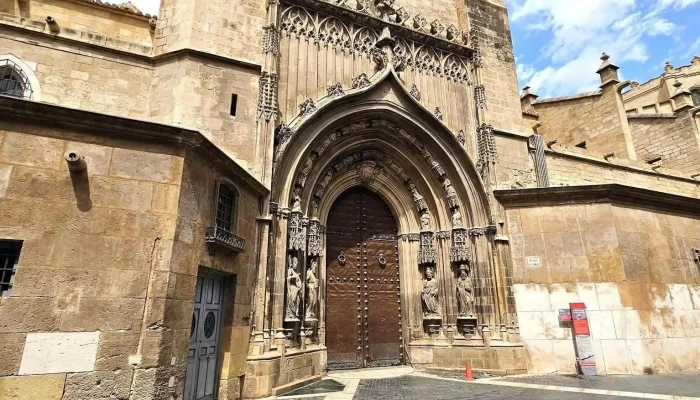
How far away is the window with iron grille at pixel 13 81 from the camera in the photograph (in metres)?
7.87

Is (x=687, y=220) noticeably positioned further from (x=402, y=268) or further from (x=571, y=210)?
(x=402, y=268)

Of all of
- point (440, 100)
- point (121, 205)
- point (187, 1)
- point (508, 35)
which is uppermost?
point (508, 35)

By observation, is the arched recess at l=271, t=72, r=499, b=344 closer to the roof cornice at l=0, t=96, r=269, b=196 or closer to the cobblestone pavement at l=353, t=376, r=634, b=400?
the cobblestone pavement at l=353, t=376, r=634, b=400

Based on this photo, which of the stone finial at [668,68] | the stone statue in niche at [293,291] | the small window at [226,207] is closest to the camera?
the small window at [226,207]

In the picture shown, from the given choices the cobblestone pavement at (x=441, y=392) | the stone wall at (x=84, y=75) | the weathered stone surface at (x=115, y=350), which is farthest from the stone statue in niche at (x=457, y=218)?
the weathered stone surface at (x=115, y=350)

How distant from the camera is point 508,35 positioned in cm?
1345

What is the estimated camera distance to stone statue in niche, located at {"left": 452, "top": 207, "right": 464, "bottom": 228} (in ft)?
35.9

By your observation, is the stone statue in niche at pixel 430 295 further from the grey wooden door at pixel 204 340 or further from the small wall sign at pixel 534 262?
the grey wooden door at pixel 204 340

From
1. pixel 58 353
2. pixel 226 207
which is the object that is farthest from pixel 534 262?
pixel 58 353

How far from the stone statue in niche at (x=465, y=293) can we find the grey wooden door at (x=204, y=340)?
6.18 m

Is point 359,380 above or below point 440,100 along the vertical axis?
below

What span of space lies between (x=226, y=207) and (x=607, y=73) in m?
16.5

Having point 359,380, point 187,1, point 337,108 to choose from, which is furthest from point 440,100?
point 359,380

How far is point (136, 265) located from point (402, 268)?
24.8 ft
